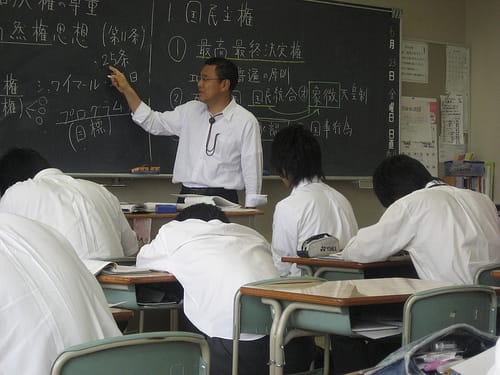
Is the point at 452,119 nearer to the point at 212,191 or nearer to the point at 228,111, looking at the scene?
the point at 228,111

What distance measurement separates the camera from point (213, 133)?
5.53m

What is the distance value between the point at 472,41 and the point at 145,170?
11.9 ft

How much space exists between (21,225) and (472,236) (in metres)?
2.29

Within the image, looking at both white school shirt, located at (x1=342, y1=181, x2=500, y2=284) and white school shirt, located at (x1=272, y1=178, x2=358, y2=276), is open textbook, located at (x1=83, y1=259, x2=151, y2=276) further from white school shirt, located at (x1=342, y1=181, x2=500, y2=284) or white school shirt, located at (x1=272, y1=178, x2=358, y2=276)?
white school shirt, located at (x1=272, y1=178, x2=358, y2=276)

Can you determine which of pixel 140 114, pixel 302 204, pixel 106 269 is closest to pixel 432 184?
pixel 302 204

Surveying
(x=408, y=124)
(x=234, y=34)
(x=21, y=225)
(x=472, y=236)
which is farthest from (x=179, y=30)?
(x=21, y=225)

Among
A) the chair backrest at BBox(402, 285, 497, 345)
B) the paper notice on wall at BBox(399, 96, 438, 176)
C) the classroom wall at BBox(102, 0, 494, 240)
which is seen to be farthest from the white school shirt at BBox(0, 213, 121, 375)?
the paper notice on wall at BBox(399, 96, 438, 176)

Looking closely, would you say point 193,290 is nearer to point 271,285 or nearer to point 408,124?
point 271,285

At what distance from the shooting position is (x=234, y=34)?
6.00 meters

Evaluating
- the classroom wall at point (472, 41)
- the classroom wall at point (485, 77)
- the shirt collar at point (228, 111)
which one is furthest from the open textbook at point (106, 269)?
the classroom wall at point (485, 77)

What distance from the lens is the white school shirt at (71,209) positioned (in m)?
3.47

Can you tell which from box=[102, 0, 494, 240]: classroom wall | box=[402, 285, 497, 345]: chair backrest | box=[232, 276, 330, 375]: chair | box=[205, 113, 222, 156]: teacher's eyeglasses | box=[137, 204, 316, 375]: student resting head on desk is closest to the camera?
box=[402, 285, 497, 345]: chair backrest

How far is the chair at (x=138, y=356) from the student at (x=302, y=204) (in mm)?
2473

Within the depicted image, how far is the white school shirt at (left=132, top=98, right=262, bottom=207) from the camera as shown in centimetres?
549
